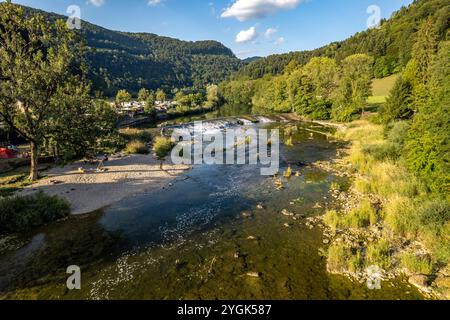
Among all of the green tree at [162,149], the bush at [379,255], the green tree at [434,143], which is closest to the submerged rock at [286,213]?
the bush at [379,255]

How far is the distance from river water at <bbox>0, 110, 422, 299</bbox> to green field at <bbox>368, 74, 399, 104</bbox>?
5470 cm

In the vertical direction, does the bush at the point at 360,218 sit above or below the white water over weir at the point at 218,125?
below

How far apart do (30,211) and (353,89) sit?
193ft

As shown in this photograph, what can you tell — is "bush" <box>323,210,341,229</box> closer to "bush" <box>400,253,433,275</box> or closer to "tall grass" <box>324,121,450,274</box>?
"tall grass" <box>324,121,450,274</box>

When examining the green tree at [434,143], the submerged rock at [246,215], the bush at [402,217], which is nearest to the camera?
the bush at [402,217]

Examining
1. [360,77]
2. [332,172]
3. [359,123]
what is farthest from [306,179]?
[360,77]

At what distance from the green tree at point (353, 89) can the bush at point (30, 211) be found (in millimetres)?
52731

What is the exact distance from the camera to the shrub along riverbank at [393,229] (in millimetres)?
12422

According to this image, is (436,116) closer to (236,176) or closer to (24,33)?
(236,176)

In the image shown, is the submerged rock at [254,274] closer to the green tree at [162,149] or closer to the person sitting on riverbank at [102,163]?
the person sitting on riverbank at [102,163]

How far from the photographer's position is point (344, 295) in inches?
443

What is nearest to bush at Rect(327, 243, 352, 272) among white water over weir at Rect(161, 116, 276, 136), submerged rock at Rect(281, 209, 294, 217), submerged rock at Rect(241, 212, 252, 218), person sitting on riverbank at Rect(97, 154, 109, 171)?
submerged rock at Rect(281, 209, 294, 217)

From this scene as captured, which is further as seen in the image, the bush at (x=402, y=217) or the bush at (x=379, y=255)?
the bush at (x=402, y=217)

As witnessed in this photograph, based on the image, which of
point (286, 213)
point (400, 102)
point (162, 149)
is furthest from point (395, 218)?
point (162, 149)
